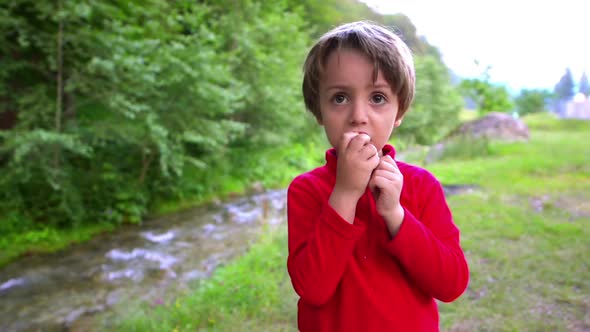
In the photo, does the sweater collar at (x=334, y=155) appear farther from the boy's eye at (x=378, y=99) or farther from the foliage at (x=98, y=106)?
the foliage at (x=98, y=106)

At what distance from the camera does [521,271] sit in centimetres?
359

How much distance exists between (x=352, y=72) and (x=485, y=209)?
5.33 m

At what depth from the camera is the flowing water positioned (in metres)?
4.54

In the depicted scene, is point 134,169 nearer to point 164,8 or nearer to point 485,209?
point 164,8

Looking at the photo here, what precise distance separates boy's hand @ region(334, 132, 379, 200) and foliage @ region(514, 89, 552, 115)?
57.0 metres

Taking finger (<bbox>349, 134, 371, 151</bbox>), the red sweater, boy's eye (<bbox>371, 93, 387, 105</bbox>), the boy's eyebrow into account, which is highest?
the boy's eyebrow

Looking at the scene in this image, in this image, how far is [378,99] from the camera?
1139 millimetres

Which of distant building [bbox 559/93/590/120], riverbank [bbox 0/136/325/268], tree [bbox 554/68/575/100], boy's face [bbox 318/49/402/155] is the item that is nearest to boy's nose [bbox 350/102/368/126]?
boy's face [bbox 318/49/402/155]

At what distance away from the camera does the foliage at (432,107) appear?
24766 mm

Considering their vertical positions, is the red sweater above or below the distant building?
below

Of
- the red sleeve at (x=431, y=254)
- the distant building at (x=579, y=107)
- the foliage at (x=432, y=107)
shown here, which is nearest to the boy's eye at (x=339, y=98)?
the red sleeve at (x=431, y=254)

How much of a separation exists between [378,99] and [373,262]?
495 millimetres

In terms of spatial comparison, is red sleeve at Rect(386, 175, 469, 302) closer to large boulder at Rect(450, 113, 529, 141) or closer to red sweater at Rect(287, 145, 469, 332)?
red sweater at Rect(287, 145, 469, 332)

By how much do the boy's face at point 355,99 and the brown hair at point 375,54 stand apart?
0.07 ft
